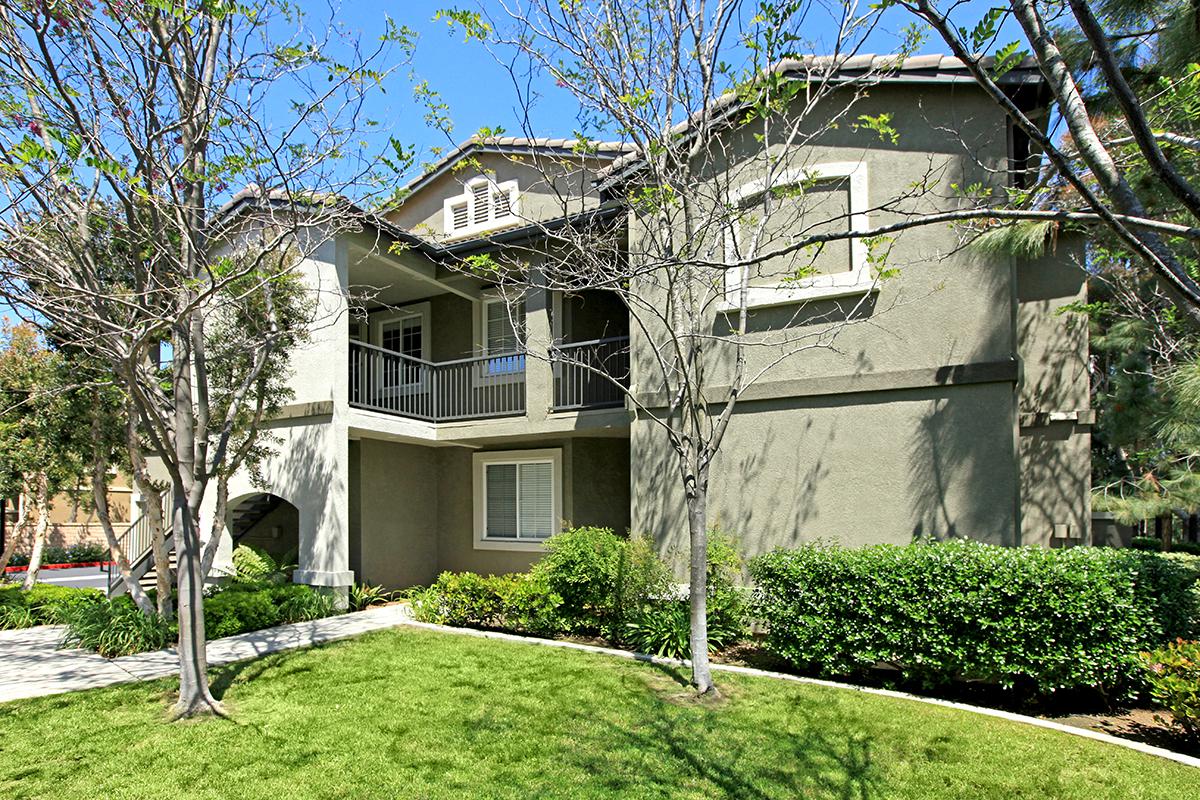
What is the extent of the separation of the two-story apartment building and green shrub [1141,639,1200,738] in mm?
2466

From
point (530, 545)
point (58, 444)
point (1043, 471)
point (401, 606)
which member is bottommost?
point (401, 606)

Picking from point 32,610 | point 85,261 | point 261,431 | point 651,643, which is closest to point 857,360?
point 651,643

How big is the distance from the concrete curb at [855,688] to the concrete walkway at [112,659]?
1.25m

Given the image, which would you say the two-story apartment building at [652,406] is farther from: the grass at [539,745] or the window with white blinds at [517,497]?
the grass at [539,745]

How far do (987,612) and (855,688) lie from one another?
1.66 meters

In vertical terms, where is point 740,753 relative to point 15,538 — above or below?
below

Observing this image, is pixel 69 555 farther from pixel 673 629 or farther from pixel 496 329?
pixel 673 629

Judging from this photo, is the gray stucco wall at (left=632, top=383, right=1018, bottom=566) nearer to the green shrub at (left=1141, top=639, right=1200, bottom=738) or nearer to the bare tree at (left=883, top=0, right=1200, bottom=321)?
the green shrub at (left=1141, top=639, right=1200, bottom=738)

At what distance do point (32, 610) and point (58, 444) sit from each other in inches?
169

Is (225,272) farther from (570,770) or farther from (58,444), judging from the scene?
(58,444)

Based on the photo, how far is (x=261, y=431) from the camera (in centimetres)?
1337

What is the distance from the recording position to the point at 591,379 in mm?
13383

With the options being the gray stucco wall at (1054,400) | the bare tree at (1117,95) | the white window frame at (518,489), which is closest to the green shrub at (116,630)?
the white window frame at (518,489)

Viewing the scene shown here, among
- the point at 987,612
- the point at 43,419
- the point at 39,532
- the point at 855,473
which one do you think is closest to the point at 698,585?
the point at 987,612
